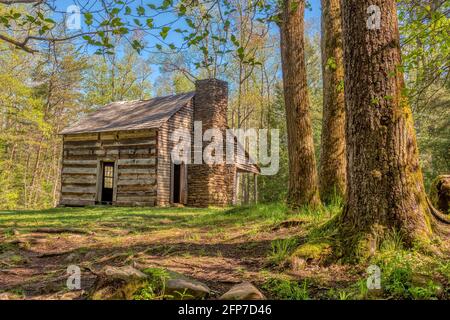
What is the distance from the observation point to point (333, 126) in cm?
794

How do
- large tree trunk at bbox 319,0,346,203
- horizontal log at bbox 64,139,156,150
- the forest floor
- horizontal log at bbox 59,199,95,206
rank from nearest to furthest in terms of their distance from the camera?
the forest floor, large tree trunk at bbox 319,0,346,203, horizontal log at bbox 64,139,156,150, horizontal log at bbox 59,199,95,206

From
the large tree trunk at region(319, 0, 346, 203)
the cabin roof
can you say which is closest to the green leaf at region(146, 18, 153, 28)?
the large tree trunk at region(319, 0, 346, 203)

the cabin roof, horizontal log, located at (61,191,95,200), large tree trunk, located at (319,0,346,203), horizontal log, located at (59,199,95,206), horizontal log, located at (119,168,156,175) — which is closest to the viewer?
large tree trunk, located at (319,0,346,203)

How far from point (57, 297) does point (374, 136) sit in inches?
141

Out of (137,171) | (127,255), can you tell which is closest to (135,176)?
(137,171)

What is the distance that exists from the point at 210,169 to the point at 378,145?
15680mm

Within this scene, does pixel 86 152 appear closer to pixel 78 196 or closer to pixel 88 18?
pixel 78 196

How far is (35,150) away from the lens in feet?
102

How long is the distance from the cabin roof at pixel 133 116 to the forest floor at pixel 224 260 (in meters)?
10.5

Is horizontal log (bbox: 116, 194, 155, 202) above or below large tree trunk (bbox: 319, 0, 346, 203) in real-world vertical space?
below

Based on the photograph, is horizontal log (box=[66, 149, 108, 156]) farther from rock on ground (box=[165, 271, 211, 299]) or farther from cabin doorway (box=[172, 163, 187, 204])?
rock on ground (box=[165, 271, 211, 299])

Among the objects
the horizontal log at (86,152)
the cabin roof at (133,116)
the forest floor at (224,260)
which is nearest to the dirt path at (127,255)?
the forest floor at (224,260)

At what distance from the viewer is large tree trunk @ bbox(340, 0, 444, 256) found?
12.7ft
